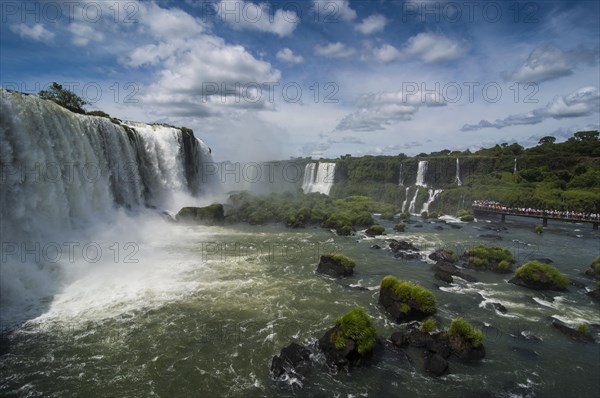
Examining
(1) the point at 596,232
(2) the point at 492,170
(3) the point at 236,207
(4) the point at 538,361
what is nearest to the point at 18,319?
(4) the point at 538,361

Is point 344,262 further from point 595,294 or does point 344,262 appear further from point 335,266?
point 595,294

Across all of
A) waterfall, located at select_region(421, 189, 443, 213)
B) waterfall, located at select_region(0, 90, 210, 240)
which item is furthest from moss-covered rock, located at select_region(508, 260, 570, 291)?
→ waterfall, located at select_region(421, 189, 443, 213)

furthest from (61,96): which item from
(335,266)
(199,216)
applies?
(335,266)

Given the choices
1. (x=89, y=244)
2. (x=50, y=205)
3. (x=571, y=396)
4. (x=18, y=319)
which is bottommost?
(x=571, y=396)

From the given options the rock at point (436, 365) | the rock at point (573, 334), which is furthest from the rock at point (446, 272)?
the rock at point (436, 365)

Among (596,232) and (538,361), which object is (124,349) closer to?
(538,361)

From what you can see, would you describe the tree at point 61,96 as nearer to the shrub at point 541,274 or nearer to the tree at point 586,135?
the shrub at point 541,274

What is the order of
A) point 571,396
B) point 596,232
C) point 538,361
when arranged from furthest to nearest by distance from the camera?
1. point 596,232
2. point 538,361
3. point 571,396
